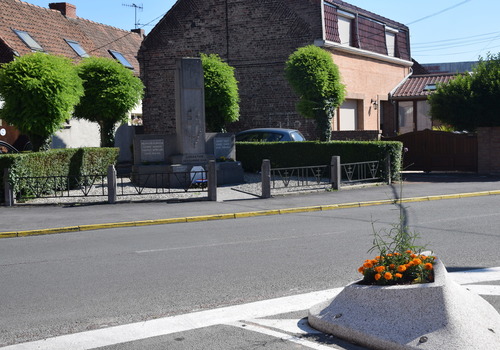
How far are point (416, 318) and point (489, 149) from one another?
20939mm

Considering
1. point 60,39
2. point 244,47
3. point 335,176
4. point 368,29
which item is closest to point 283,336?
point 335,176

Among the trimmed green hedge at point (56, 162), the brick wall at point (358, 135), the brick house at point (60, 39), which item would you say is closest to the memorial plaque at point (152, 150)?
the trimmed green hedge at point (56, 162)

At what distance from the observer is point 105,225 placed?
45.2 ft

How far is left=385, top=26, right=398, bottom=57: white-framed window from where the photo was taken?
36.9 metres

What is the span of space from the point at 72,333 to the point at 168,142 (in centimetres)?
1532

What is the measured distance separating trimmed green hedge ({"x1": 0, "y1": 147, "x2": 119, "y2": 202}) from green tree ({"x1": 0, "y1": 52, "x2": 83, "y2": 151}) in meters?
0.97

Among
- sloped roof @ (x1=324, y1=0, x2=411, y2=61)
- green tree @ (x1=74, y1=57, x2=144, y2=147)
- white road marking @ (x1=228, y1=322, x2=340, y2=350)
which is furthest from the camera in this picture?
sloped roof @ (x1=324, y1=0, x2=411, y2=61)

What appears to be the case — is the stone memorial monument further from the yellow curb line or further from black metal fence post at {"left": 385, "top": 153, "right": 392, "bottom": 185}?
the yellow curb line

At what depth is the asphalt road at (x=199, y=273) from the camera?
6176 millimetres

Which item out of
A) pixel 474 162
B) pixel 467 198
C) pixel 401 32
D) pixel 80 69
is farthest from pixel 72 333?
pixel 401 32

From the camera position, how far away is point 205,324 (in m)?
6.34

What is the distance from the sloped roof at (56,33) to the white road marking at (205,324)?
25.3m

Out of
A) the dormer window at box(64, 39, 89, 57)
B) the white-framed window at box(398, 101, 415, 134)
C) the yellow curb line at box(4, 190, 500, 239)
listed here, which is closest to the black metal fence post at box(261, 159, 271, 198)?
the yellow curb line at box(4, 190, 500, 239)

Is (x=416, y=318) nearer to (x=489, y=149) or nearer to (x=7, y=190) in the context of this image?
(x=7, y=190)
